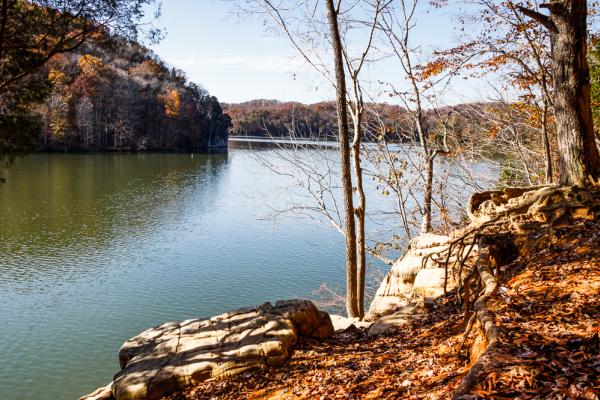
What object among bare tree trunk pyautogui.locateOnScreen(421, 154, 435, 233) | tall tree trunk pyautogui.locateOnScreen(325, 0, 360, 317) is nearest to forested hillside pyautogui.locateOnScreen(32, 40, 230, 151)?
bare tree trunk pyautogui.locateOnScreen(421, 154, 435, 233)

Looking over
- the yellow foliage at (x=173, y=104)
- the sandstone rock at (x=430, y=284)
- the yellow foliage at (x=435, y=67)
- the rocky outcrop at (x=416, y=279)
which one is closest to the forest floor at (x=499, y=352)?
the sandstone rock at (x=430, y=284)

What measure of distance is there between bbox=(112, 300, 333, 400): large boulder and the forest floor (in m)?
0.20

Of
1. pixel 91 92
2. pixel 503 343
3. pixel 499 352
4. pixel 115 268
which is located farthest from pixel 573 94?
pixel 91 92

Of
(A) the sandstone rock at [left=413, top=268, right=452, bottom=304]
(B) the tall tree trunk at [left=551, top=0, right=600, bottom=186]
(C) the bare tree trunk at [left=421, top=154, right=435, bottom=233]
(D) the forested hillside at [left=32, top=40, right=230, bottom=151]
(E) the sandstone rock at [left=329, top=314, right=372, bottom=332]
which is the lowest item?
(E) the sandstone rock at [left=329, top=314, right=372, bottom=332]

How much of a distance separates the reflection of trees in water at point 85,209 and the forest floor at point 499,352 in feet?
51.0

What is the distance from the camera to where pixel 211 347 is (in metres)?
6.16

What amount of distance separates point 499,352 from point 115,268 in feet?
59.2

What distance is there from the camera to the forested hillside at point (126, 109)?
6462cm

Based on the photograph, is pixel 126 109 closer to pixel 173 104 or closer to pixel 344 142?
pixel 173 104

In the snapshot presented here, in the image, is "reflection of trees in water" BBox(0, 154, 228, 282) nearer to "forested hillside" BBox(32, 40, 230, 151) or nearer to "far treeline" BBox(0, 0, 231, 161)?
"far treeline" BBox(0, 0, 231, 161)

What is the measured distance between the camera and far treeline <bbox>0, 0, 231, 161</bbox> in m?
9.18

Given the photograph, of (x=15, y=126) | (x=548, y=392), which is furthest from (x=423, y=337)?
(x=15, y=126)

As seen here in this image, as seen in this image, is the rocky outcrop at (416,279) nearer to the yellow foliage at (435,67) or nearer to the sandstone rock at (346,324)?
the sandstone rock at (346,324)

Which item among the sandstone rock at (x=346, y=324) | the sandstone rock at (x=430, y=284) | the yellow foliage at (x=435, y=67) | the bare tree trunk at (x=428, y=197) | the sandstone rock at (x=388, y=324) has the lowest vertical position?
the sandstone rock at (x=346, y=324)
